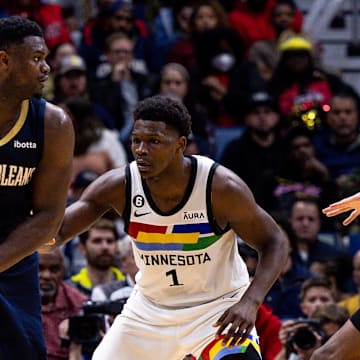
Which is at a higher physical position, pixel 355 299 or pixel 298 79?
pixel 298 79

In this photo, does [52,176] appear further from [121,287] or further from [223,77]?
[223,77]

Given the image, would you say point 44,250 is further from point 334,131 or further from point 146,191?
point 334,131

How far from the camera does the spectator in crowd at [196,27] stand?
478 inches

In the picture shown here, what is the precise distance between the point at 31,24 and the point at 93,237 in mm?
3431

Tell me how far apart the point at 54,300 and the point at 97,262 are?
0.80m

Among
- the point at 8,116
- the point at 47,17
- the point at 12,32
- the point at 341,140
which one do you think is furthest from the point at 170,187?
the point at 47,17

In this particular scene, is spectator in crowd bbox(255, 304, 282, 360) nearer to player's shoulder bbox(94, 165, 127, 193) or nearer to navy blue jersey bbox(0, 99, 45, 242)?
player's shoulder bbox(94, 165, 127, 193)

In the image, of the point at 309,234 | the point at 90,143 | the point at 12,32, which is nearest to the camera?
the point at 12,32

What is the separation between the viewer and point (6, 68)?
5.43 meters

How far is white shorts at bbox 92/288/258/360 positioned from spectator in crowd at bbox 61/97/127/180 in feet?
13.1

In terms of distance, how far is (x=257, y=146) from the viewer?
10953 mm

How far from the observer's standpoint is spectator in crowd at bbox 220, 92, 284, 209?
427 inches

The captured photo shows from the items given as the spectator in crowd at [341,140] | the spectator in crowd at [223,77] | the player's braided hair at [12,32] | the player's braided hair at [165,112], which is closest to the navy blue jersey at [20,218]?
the player's braided hair at [12,32]

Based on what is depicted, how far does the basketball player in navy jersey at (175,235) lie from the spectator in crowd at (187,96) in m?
4.69
